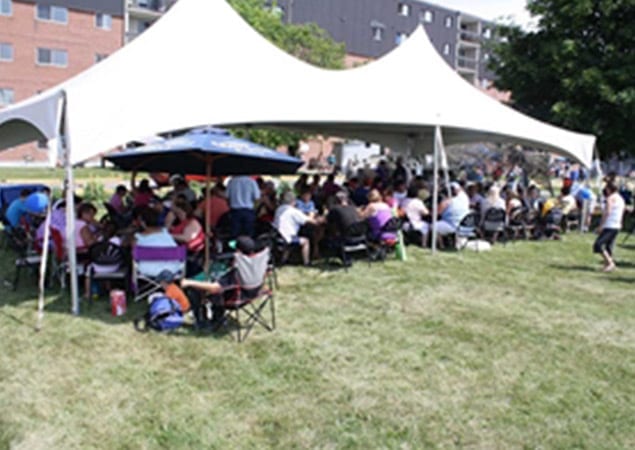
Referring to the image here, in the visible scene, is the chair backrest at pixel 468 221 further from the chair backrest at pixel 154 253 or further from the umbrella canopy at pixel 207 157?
the chair backrest at pixel 154 253

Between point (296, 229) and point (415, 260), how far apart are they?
225cm

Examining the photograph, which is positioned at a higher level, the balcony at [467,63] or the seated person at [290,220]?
the balcony at [467,63]

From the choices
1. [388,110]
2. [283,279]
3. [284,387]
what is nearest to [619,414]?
[284,387]

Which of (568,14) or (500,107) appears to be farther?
(568,14)

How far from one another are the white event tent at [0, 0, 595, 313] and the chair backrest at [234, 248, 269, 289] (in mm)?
2119

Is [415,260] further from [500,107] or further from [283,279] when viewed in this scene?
[500,107]

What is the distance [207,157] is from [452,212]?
5112 mm

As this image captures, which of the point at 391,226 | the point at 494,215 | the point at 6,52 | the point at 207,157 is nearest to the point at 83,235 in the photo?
the point at 207,157

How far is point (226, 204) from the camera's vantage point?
29.8 ft

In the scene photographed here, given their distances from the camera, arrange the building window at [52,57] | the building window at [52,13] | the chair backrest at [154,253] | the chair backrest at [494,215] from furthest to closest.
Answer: the building window at [52,57]
the building window at [52,13]
the chair backrest at [494,215]
the chair backrest at [154,253]

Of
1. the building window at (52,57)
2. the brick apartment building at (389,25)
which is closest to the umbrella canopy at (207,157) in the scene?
the building window at (52,57)

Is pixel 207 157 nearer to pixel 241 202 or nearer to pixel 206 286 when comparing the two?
pixel 241 202

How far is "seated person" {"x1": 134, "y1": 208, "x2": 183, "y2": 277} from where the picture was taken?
21.4 feet

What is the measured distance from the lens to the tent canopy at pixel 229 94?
692cm
